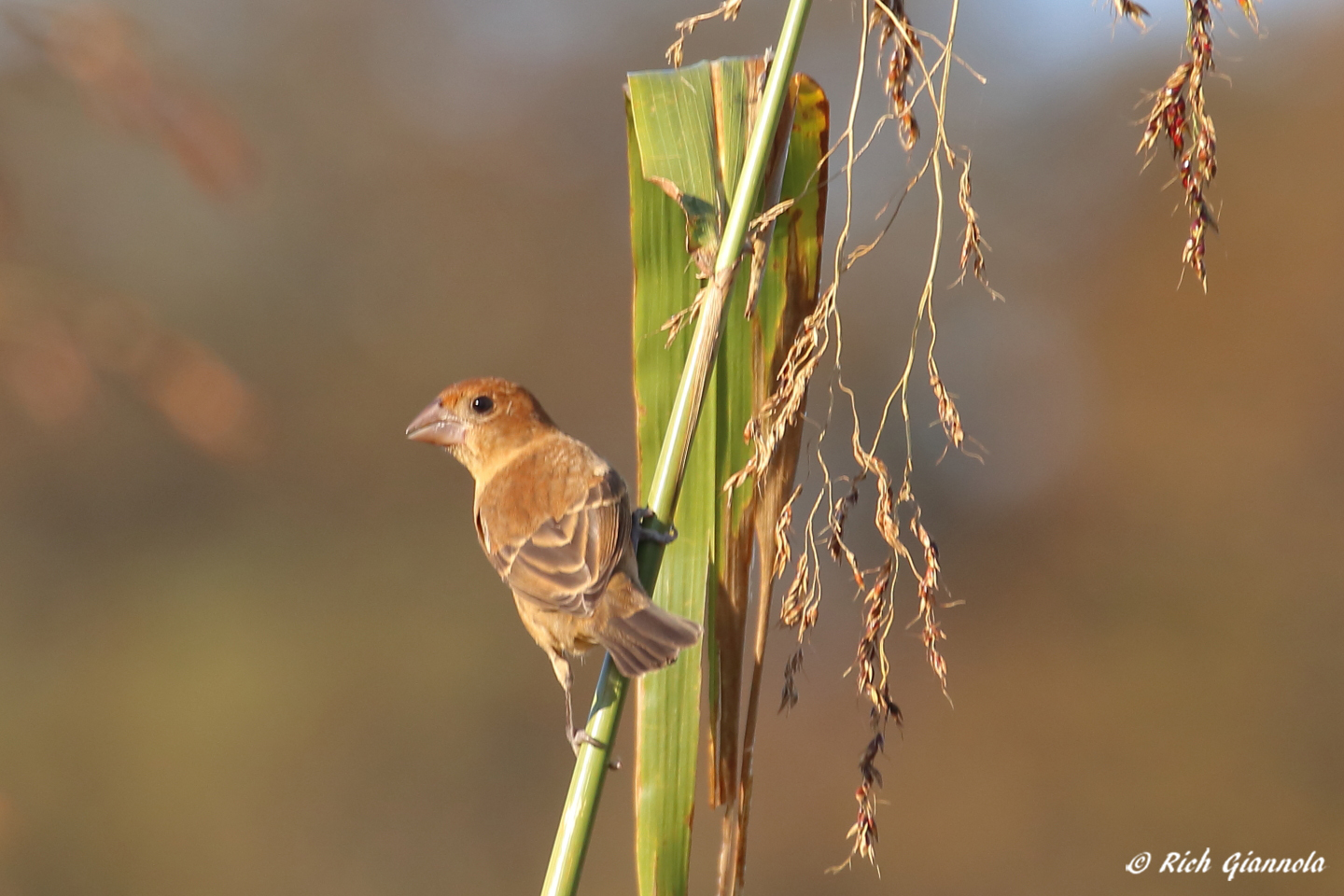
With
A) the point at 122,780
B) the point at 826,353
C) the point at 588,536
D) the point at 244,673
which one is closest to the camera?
the point at 826,353

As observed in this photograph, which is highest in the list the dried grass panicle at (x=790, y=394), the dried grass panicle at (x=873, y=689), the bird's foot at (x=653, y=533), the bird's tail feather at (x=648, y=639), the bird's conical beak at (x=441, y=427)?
the bird's conical beak at (x=441, y=427)

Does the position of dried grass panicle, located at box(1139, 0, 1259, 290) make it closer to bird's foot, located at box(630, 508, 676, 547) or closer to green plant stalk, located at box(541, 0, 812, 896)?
green plant stalk, located at box(541, 0, 812, 896)

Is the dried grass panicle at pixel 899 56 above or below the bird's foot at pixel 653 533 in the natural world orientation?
above

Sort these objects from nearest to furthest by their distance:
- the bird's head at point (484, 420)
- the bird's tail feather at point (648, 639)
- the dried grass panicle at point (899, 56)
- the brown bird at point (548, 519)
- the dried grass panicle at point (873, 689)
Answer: the dried grass panicle at point (873, 689) < the dried grass panicle at point (899, 56) < the bird's tail feather at point (648, 639) < the brown bird at point (548, 519) < the bird's head at point (484, 420)

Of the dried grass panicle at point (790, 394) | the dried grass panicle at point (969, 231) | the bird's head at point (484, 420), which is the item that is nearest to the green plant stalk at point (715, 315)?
the dried grass panicle at point (790, 394)

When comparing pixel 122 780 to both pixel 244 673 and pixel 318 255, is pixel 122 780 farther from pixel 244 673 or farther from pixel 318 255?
pixel 318 255

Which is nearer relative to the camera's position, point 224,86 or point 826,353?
point 826,353

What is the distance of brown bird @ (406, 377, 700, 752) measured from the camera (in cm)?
219

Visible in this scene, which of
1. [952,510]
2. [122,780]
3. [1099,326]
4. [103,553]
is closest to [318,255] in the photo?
[103,553]

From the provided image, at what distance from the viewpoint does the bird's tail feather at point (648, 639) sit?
163cm

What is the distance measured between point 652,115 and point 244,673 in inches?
233

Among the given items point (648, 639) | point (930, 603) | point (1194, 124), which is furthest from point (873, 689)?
point (1194, 124)

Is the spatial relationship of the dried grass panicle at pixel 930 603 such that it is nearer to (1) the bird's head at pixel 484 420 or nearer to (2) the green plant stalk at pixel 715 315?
(2) the green plant stalk at pixel 715 315

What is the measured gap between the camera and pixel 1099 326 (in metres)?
6.46
